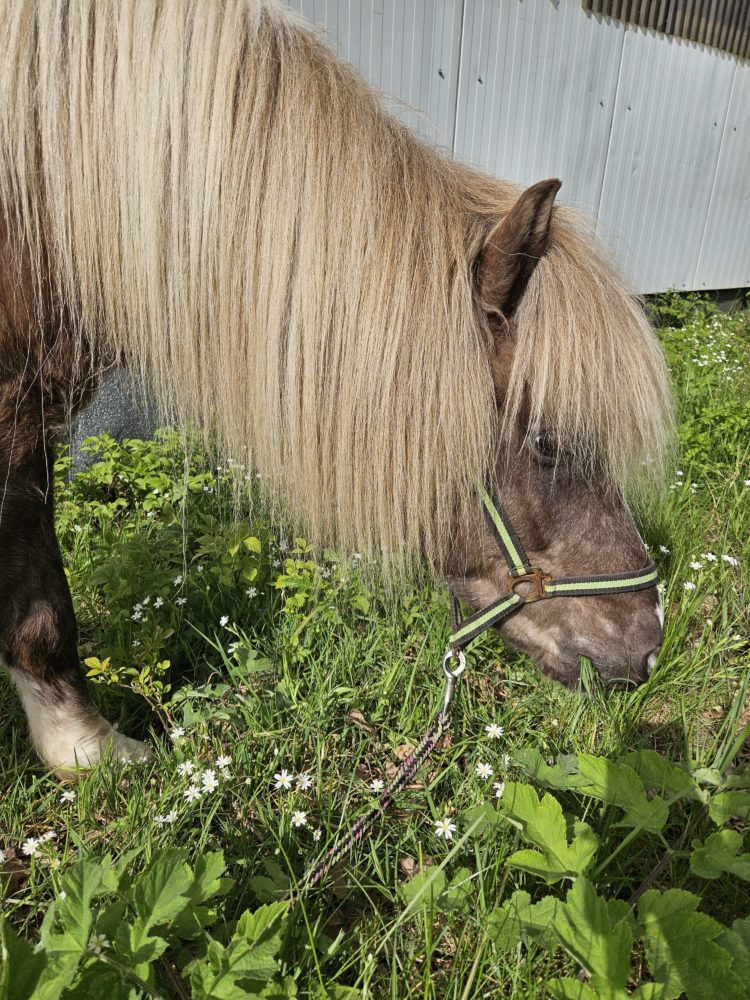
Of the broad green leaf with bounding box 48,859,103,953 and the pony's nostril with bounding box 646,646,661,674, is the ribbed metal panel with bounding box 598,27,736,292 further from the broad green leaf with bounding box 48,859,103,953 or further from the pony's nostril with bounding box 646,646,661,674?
the broad green leaf with bounding box 48,859,103,953

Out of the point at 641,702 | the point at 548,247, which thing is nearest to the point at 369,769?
the point at 641,702

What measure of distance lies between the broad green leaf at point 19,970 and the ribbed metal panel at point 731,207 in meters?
8.85

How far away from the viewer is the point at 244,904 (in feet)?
4.37

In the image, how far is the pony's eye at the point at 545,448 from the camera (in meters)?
1.47

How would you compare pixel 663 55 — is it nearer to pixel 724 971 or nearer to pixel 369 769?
pixel 369 769

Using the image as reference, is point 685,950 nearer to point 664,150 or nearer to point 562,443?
point 562,443

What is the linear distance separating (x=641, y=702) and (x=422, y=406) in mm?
1202

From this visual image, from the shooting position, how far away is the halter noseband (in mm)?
1564

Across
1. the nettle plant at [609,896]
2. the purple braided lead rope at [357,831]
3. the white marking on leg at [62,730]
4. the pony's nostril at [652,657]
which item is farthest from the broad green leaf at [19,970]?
the pony's nostril at [652,657]

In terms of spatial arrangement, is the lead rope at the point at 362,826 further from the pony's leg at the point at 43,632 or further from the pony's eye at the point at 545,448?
the pony's leg at the point at 43,632

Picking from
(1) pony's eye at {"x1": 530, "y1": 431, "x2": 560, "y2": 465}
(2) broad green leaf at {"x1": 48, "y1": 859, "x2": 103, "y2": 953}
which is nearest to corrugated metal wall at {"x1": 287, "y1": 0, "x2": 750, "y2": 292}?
(1) pony's eye at {"x1": 530, "y1": 431, "x2": 560, "y2": 465}

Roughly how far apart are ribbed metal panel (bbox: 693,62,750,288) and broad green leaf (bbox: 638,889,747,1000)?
8.40m

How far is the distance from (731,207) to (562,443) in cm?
826

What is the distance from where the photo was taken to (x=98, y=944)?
861 millimetres
